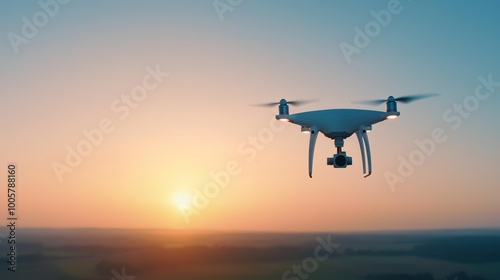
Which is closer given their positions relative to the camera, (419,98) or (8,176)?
(419,98)

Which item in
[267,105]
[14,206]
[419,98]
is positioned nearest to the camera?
[419,98]

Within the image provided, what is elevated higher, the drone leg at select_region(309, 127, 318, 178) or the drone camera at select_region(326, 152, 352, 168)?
the drone leg at select_region(309, 127, 318, 178)

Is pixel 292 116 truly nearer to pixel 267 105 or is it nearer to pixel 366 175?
pixel 267 105

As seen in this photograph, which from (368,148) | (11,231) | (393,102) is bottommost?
(11,231)

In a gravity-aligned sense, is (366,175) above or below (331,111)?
below

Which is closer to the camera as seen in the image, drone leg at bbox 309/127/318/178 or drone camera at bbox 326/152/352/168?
drone camera at bbox 326/152/352/168

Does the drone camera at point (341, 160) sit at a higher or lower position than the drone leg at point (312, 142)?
lower

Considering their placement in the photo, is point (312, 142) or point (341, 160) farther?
point (312, 142)

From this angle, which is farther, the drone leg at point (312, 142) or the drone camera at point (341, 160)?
the drone leg at point (312, 142)

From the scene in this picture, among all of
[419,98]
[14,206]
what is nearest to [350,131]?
[419,98]

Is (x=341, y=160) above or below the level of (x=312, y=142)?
below

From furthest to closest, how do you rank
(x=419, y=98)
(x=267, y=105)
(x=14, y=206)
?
(x=14, y=206)
(x=267, y=105)
(x=419, y=98)
